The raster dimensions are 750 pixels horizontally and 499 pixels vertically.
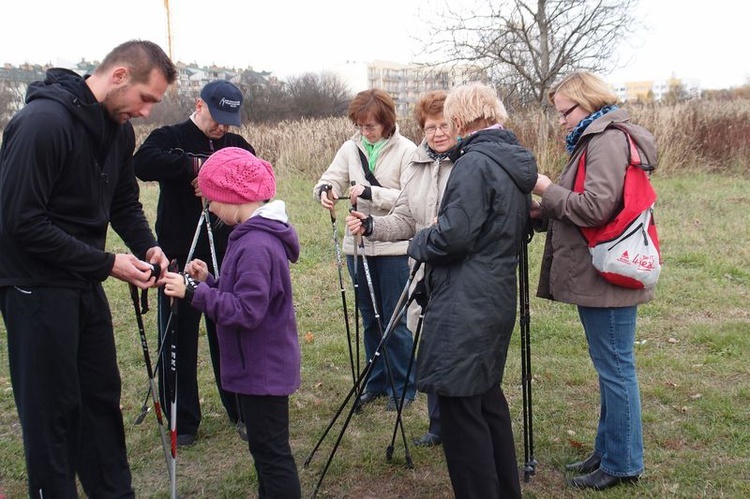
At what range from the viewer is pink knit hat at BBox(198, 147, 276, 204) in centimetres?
301

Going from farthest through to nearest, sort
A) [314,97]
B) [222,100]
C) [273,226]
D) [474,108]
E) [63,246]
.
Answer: [314,97] → [222,100] → [474,108] → [273,226] → [63,246]

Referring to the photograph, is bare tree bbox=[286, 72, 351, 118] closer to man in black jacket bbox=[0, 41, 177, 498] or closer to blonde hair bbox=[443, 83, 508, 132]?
blonde hair bbox=[443, 83, 508, 132]

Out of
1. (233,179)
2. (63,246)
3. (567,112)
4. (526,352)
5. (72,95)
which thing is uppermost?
(72,95)

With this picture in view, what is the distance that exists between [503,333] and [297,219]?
8.58 m

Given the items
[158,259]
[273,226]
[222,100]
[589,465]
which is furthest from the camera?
[222,100]

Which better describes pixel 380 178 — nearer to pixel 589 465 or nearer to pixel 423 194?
pixel 423 194

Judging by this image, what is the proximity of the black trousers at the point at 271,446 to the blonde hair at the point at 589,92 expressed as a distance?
2.04m

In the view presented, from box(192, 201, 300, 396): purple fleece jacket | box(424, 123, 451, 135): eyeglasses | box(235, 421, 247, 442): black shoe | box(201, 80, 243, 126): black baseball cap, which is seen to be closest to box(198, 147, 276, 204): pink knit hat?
box(192, 201, 300, 396): purple fleece jacket

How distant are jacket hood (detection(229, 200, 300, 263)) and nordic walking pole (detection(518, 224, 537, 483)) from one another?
3.87 ft

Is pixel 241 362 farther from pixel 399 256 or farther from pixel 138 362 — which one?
pixel 138 362

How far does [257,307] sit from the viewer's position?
2857 mm

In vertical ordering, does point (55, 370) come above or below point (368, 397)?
above

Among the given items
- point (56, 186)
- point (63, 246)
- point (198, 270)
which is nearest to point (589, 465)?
point (198, 270)

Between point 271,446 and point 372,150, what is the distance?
7.65 ft
